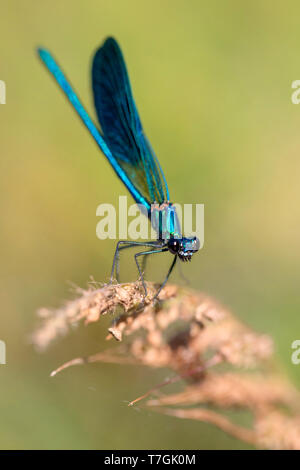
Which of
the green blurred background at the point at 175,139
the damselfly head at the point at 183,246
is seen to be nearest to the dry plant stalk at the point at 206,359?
the damselfly head at the point at 183,246

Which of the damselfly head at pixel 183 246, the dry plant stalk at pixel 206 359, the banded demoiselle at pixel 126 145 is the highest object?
the banded demoiselle at pixel 126 145

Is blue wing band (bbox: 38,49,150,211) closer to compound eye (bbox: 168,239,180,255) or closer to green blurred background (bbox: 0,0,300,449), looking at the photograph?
compound eye (bbox: 168,239,180,255)

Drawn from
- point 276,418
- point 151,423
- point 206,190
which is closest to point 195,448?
point 151,423

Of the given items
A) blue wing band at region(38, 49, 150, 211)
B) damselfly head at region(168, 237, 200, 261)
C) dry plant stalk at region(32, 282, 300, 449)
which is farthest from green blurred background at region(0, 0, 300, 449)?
dry plant stalk at region(32, 282, 300, 449)

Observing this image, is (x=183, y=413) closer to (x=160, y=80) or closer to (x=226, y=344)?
(x=226, y=344)

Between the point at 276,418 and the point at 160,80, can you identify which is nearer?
the point at 276,418

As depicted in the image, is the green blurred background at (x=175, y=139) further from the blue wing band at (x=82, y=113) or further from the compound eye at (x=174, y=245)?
the compound eye at (x=174, y=245)
